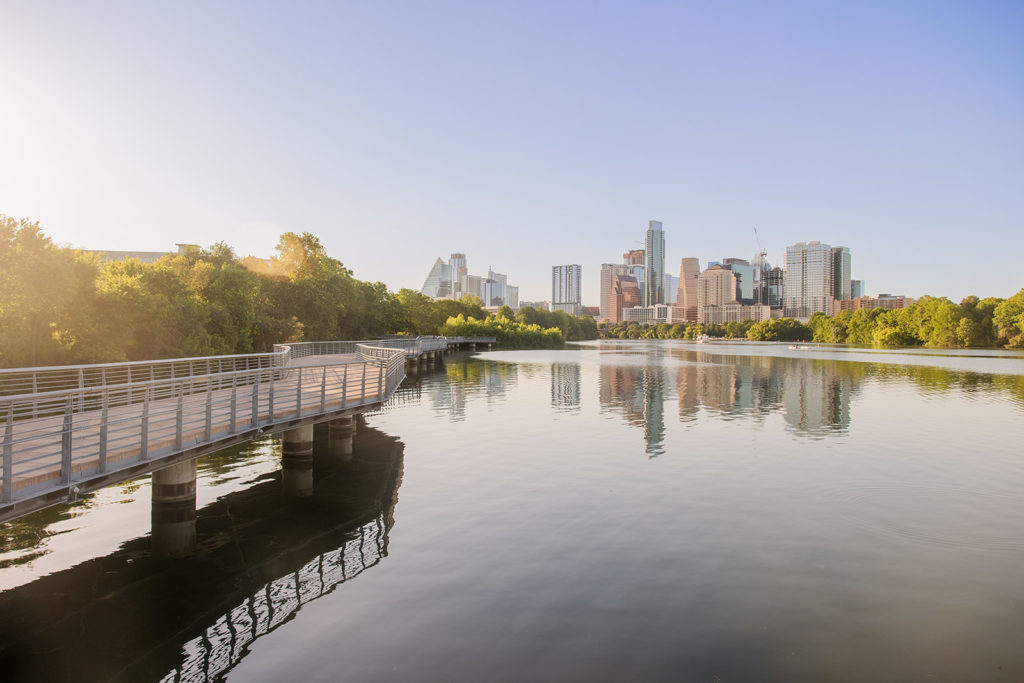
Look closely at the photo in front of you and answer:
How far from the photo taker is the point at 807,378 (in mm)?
62750

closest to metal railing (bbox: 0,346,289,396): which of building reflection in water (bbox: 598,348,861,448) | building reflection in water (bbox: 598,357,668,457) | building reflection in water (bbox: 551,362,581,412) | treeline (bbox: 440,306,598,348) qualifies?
building reflection in water (bbox: 598,357,668,457)

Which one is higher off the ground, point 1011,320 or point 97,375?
point 1011,320

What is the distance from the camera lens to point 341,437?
2577 centimetres

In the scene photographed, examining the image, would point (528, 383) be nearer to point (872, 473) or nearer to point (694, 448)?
point (694, 448)

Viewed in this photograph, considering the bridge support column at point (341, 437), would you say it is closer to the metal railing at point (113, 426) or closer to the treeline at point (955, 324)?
the metal railing at point (113, 426)

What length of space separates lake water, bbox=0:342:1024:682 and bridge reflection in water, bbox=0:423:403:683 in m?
0.06

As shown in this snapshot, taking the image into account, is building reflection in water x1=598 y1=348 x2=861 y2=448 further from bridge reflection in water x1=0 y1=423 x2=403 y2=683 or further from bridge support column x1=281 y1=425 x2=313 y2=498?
bridge reflection in water x1=0 y1=423 x2=403 y2=683

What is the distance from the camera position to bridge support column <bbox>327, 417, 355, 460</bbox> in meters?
25.4

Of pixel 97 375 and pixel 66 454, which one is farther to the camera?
pixel 97 375

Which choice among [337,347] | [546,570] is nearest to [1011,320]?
[337,347]

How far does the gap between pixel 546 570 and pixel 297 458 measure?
11.9 metres

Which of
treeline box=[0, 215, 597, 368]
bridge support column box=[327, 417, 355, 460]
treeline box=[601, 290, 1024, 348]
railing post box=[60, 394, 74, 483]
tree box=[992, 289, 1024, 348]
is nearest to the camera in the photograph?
railing post box=[60, 394, 74, 483]

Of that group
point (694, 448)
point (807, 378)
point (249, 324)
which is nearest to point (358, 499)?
point (694, 448)

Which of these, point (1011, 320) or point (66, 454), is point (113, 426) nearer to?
point (66, 454)
